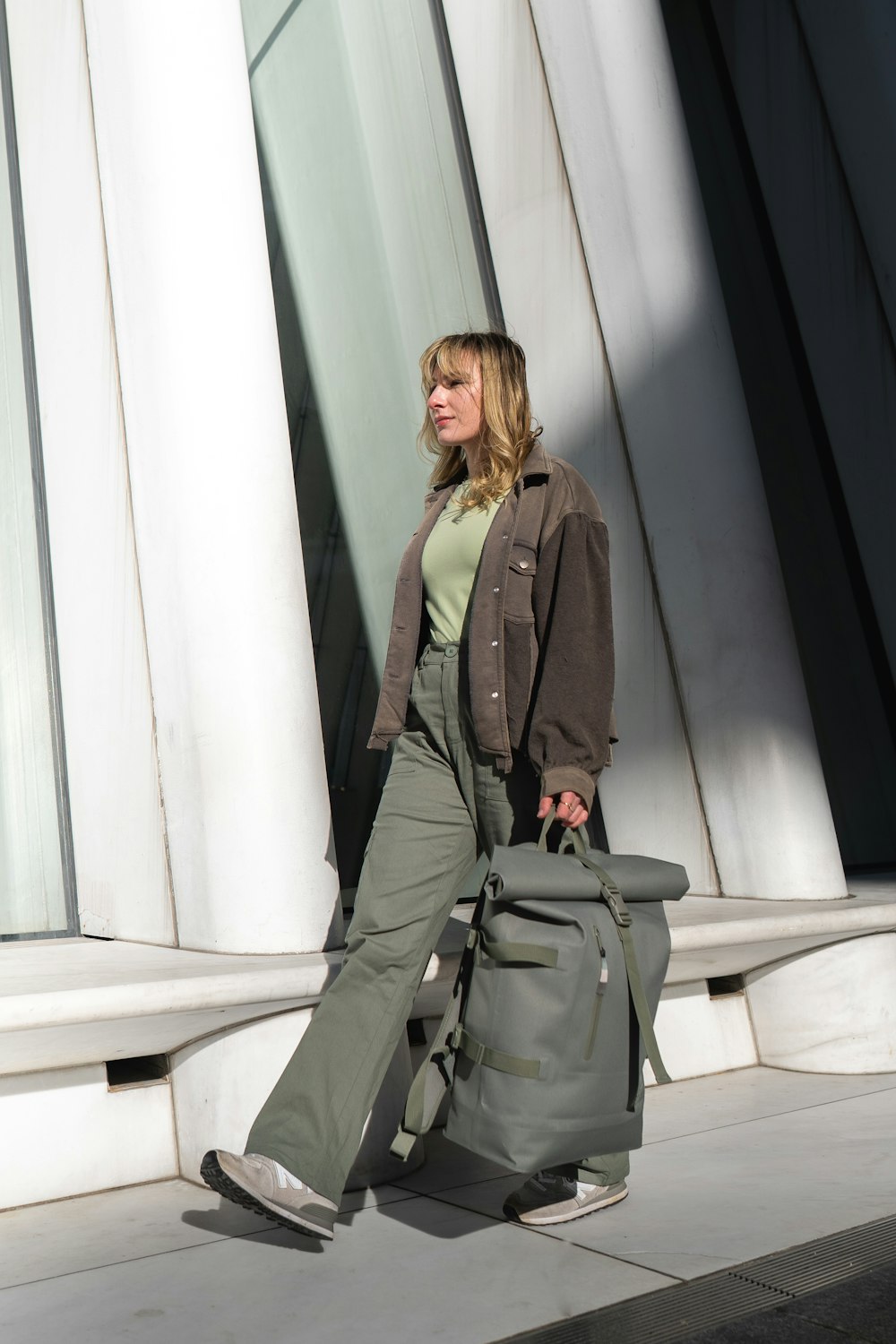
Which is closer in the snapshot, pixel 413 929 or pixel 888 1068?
pixel 413 929

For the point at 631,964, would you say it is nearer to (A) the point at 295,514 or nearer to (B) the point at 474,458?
(B) the point at 474,458

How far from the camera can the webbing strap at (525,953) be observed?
2332mm

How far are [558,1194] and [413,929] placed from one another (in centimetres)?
72

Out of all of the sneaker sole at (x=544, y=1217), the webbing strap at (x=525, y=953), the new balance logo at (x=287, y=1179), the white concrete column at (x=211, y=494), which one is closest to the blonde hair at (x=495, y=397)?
the white concrete column at (x=211, y=494)

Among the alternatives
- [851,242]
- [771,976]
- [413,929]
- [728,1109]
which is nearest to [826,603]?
[851,242]

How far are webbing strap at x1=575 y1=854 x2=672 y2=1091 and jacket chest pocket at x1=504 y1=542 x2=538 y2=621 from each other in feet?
1.94

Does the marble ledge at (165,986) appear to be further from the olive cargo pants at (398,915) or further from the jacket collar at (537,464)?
the jacket collar at (537,464)

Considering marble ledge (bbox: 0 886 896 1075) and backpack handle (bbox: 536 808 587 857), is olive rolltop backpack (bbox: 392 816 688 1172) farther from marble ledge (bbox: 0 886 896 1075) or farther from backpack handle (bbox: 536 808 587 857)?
marble ledge (bbox: 0 886 896 1075)

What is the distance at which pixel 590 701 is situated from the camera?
2.63 m

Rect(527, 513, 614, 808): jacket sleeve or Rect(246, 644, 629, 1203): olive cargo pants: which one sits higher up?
Rect(527, 513, 614, 808): jacket sleeve

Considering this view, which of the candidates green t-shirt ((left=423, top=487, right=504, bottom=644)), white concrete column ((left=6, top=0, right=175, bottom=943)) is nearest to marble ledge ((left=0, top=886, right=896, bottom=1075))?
white concrete column ((left=6, top=0, right=175, bottom=943))

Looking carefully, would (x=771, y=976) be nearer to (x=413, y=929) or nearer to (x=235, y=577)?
(x=413, y=929)

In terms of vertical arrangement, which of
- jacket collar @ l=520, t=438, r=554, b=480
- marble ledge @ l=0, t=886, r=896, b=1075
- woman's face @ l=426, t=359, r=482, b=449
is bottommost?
marble ledge @ l=0, t=886, r=896, b=1075

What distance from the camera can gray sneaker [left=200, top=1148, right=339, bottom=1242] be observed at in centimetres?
227
